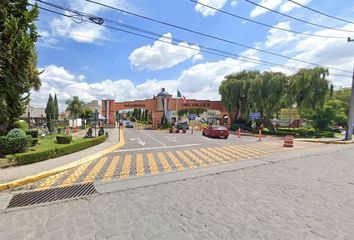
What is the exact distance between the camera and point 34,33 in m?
13.4

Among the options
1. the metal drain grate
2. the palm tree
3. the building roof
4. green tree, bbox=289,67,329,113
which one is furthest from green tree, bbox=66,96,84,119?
the metal drain grate

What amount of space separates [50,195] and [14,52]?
27.7 feet

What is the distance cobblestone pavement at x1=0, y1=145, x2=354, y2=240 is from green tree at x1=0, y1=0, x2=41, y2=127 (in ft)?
28.4

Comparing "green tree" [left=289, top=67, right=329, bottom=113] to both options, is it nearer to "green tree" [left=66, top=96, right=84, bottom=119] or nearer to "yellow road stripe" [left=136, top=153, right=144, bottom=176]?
"yellow road stripe" [left=136, top=153, right=144, bottom=176]

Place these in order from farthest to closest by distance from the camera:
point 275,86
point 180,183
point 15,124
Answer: point 275,86 → point 15,124 → point 180,183

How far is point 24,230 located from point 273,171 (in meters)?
8.10

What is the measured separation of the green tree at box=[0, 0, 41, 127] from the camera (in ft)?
38.0

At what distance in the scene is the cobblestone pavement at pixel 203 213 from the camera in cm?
430

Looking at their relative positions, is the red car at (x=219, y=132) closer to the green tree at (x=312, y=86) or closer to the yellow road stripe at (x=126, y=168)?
the green tree at (x=312, y=86)

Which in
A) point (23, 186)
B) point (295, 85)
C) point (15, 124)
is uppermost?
point (295, 85)

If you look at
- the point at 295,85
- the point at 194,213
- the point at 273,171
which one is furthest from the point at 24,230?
the point at 295,85

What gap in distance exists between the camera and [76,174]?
9.08m

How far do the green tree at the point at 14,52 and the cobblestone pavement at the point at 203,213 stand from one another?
8.66m

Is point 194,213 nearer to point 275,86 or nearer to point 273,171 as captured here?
point 273,171
